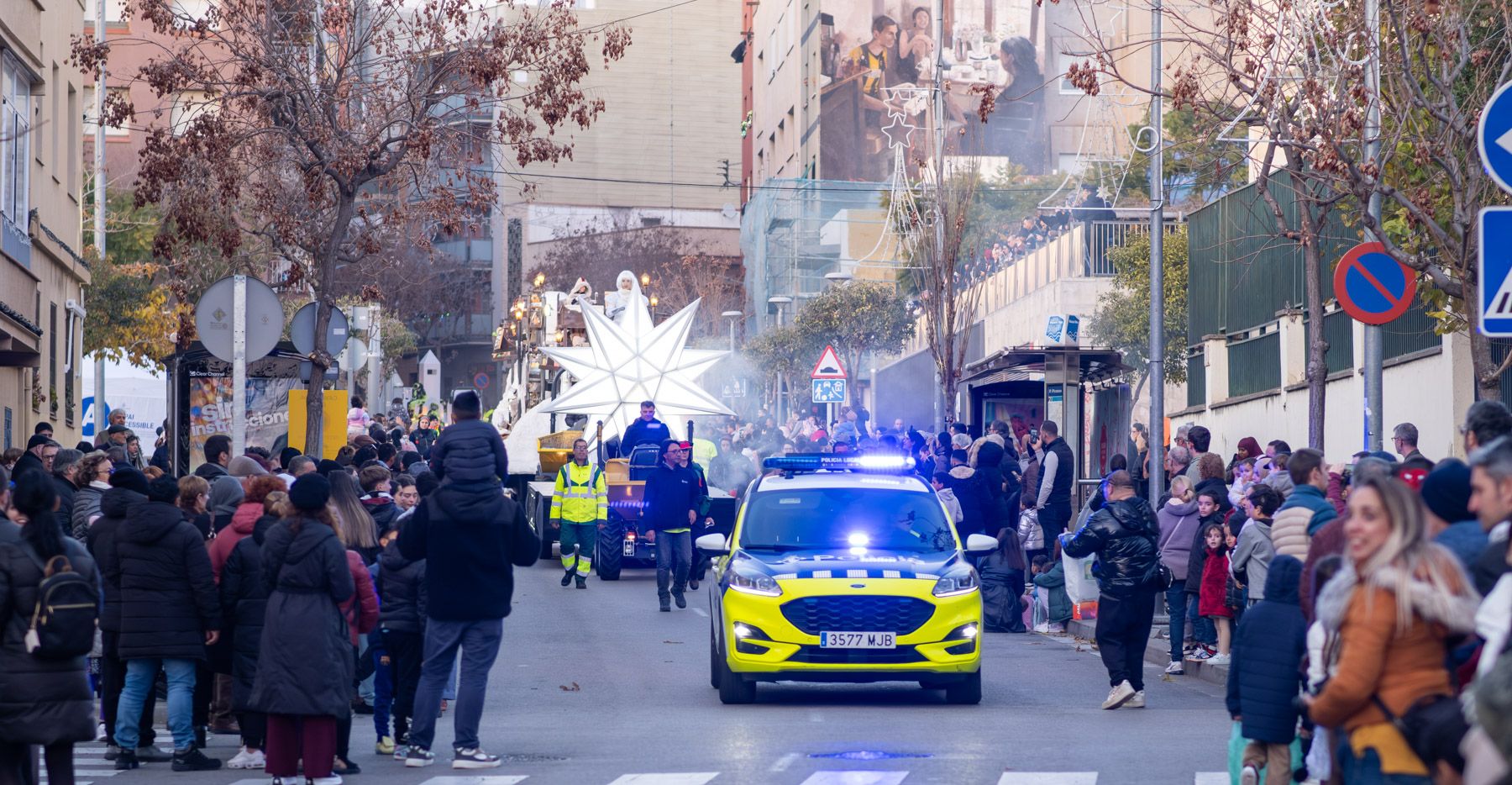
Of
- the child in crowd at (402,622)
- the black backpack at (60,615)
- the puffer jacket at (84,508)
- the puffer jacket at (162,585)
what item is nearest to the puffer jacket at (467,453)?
the child in crowd at (402,622)

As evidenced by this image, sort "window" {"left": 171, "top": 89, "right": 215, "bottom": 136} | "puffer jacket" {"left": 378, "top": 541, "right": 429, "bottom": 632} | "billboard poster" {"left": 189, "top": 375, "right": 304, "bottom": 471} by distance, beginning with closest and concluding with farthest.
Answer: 1. "puffer jacket" {"left": 378, "top": 541, "right": 429, "bottom": 632}
2. "window" {"left": 171, "top": 89, "right": 215, "bottom": 136}
3. "billboard poster" {"left": 189, "top": 375, "right": 304, "bottom": 471}

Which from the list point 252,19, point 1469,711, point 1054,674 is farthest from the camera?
point 252,19

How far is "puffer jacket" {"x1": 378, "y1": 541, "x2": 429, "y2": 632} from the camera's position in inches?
462

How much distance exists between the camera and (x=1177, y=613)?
1644 cm

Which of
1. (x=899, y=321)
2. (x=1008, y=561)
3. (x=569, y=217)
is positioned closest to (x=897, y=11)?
(x=899, y=321)

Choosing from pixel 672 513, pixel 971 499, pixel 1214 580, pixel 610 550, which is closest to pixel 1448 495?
pixel 1214 580

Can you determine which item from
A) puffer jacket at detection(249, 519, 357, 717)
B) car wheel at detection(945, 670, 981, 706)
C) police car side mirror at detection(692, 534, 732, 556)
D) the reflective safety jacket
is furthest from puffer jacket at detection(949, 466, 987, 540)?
→ puffer jacket at detection(249, 519, 357, 717)

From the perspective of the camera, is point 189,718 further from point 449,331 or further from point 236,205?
point 449,331

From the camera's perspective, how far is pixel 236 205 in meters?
25.9

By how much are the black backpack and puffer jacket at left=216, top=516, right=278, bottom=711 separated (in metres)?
2.57

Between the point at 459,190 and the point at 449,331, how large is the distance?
286 ft

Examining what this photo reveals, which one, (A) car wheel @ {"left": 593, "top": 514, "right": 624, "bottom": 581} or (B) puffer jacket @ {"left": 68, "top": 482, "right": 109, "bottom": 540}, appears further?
(A) car wheel @ {"left": 593, "top": 514, "right": 624, "bottom": 581}

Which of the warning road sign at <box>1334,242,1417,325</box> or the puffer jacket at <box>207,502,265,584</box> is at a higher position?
the warning road sign at <box>1334,242,1417,325</box>

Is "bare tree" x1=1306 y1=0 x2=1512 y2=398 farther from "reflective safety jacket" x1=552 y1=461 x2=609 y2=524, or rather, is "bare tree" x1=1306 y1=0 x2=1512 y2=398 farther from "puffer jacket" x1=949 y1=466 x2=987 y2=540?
"reflective safety jacket" x1=552 y1=461 x2=609 y2=524
